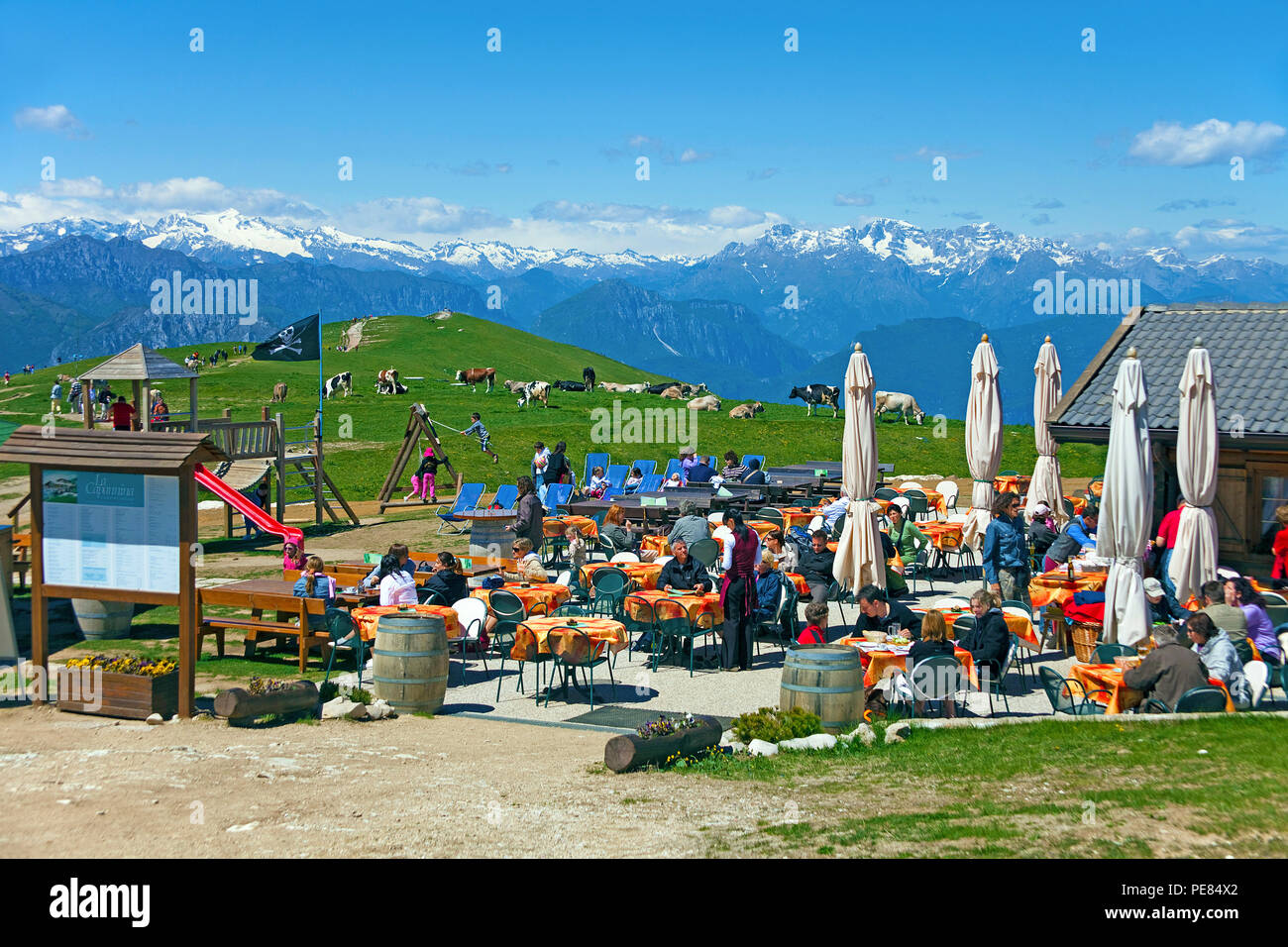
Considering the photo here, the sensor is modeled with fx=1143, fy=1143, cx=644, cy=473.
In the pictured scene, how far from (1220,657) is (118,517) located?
32.2 feet

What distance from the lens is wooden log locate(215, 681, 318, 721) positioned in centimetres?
998

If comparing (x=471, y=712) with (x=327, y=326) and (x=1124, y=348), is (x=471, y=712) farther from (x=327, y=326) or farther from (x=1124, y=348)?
(x=327, y=326)

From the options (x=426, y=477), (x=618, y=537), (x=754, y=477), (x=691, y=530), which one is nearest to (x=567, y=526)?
(x=618, y=537)

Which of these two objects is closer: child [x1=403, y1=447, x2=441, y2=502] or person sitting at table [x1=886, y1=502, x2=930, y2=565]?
person sitting at table [x1=886, y1=502, x2=930, y2=565]

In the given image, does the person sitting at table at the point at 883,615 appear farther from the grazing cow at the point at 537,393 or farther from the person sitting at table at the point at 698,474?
the grazing cow at the point at 537,393

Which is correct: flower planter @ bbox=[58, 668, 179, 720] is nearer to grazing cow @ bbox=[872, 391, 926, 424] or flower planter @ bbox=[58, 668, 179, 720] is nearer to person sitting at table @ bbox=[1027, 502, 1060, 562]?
person sitting at table @ bbox=[1027, 502, 1060, 562]

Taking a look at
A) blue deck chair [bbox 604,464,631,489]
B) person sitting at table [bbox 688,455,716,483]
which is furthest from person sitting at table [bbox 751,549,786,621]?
blue deck chair [bbox 604,464,631,489]

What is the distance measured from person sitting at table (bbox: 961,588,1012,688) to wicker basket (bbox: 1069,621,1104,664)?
1.77m

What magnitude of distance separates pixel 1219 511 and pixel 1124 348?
143 inches

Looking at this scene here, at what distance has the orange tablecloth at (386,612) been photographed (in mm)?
11906

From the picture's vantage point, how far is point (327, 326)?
259 ft

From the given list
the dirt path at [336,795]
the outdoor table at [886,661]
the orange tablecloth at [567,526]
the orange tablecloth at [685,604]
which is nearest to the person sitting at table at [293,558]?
the dirt path at [336,795]

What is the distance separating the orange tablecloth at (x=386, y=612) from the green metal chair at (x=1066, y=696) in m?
5.86
